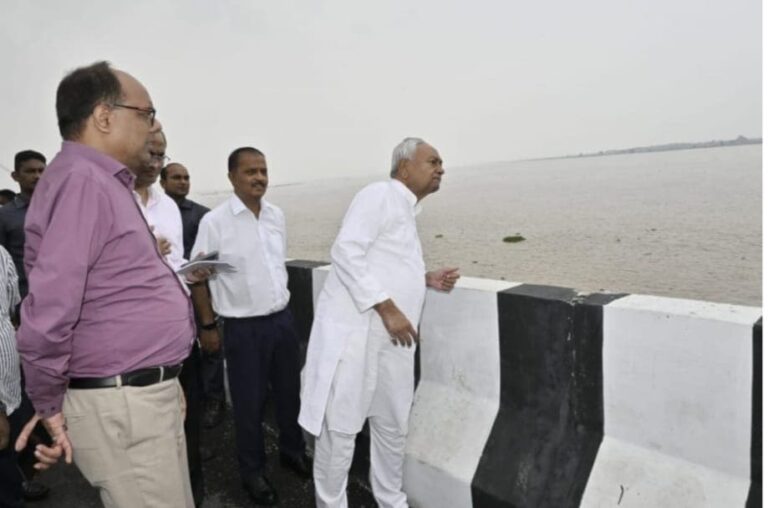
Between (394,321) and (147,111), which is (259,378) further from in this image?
(147,111)

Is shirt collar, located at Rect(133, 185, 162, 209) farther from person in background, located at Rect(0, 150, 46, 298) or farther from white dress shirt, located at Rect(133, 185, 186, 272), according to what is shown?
person in background, located at Rect(0, 150, 46, 298)

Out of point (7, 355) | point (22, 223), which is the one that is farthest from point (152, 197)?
point (22, 223)

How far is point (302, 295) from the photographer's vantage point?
3.42 meters

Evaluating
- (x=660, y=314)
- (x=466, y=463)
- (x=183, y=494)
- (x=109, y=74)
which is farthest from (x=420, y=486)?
(x=109, y=74)

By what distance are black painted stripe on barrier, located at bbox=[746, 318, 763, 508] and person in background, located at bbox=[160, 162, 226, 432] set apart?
106 inches

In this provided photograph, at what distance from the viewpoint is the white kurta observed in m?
2.38

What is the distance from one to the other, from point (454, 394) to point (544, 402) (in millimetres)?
485

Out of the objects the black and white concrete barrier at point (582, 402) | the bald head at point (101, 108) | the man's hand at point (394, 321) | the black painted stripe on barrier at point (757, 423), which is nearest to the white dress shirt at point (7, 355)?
the bald head at point (101, 108)

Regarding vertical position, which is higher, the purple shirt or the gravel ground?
the purple shirt

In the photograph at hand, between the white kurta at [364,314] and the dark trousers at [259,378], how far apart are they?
560mm

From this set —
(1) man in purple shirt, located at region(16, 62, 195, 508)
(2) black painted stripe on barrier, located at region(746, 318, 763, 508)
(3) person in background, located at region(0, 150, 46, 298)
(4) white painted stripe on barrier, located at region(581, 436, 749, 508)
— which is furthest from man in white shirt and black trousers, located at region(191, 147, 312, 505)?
(2) black painted stripe on barrier, located at region(746, 318, 763, 508)

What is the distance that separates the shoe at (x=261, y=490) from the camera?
2717mm

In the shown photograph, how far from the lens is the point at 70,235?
1466 millimetres

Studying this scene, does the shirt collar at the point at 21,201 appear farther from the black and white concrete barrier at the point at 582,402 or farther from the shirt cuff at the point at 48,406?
the black and white concrete barrier at the point at 582,402
